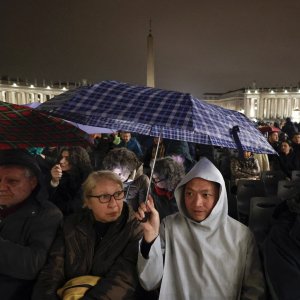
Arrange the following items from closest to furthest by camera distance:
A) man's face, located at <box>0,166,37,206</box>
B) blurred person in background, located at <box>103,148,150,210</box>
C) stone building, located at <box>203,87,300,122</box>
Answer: man's face, located at <box>0,166,37,206</box>, blurred person in background, located at <box>103,148,150,210</box>, stone building, located at <box>203,87,300,122</box>

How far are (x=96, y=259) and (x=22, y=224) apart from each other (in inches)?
24.1

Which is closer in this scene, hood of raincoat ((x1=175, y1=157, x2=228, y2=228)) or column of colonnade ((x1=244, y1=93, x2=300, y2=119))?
hood of raincoat ((x1=175, y1=157, x2=228, y2=228))

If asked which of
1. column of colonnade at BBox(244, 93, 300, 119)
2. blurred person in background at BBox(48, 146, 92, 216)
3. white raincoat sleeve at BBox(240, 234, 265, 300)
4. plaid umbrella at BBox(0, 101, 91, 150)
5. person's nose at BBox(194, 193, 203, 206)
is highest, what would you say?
column of colonnade at BBox(244, 93, 300, 119)

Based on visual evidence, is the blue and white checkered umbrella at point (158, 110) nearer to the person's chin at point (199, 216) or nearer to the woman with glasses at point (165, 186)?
the person's chin at point (199, 216)

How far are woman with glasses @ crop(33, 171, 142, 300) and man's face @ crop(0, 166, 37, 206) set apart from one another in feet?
1.41

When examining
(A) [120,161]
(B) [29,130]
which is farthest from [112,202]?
(A) [120,161]

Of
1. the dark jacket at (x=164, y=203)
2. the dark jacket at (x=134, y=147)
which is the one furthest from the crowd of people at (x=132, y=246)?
the dark jacket at (x=134, y=147)

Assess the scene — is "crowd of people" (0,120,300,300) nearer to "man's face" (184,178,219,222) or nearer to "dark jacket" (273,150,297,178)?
"man's face" (184,178,219,222)

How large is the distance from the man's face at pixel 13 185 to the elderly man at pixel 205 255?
1.04 meters

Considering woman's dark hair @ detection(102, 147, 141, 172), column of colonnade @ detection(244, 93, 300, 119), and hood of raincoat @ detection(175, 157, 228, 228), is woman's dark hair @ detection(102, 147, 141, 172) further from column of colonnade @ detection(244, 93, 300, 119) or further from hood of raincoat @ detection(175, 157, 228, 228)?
column of colonnade @ detection(244, 93, 300, 119)

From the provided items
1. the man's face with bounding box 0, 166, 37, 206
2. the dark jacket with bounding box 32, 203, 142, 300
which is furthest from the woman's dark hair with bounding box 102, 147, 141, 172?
the dark jacket with bounding box 32, 203, 142, 300

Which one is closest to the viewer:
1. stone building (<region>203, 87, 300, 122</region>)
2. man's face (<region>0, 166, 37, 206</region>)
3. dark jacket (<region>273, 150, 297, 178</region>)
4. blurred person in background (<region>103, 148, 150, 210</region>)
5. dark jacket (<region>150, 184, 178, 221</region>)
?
man's face (<region>0, 166, 37, 206</region>)

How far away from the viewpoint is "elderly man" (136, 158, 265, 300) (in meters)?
2.25

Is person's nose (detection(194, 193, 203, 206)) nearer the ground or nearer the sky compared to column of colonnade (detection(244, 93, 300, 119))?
nearer the ground
